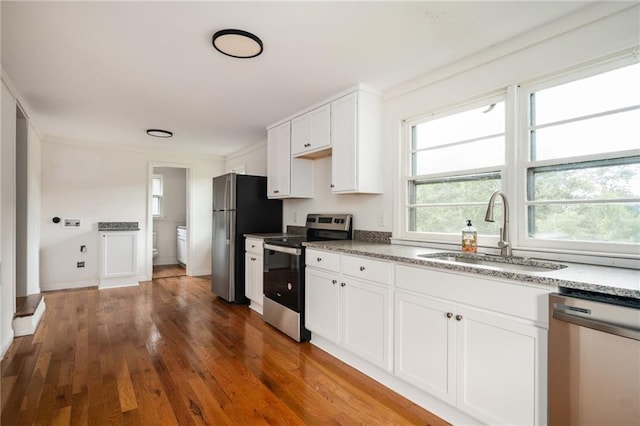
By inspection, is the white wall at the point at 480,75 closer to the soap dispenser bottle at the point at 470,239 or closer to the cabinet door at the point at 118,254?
the soap dispenser bottle at the point at 470,239

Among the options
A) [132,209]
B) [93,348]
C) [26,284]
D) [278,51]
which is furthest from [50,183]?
[278,51]

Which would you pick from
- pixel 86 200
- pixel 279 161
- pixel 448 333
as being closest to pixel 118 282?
pixel 86 200

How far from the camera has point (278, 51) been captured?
2207mm

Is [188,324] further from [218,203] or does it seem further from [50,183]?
[50,183]

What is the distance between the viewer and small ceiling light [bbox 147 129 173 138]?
14.4 feet

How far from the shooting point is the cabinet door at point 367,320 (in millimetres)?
2082

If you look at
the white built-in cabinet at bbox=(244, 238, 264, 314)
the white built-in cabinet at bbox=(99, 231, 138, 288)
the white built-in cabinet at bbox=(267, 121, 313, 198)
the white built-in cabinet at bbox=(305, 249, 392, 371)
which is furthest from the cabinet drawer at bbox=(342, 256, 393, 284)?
the white built-in cabinet at bbox=(99, 231, 138, 288)

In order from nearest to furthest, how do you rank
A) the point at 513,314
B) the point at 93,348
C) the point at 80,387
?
the point at 513,314, the point at 80,387, the point at 93,348

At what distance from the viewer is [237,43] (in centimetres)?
206

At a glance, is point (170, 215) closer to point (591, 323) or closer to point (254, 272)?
point (254, 272)

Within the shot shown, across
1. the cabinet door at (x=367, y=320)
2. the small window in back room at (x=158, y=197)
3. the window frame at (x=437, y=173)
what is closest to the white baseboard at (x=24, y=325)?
the cabinet door at (x=367, y=320)

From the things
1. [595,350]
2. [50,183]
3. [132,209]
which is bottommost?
[595,350]

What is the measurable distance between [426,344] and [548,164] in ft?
4.29

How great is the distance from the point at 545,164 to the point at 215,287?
3.94m
